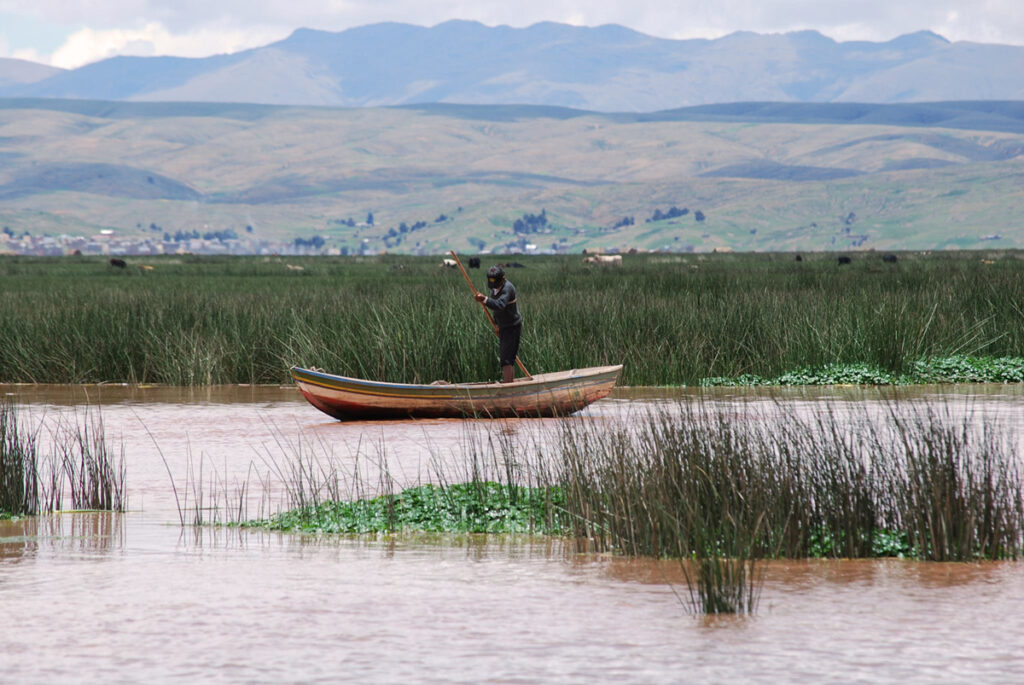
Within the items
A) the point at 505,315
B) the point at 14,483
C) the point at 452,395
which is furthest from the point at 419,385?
the point at 14,483

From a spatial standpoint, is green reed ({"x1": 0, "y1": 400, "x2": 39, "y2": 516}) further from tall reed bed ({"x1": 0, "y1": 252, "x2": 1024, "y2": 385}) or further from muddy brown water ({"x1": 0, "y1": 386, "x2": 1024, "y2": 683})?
tall reed bed ({"x1": 0, "y1": 252, "x2": 1024, "y2": 385})

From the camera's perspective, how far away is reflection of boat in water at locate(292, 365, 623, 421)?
1702 centimetres

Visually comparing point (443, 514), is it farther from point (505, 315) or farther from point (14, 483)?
point (505, 315)

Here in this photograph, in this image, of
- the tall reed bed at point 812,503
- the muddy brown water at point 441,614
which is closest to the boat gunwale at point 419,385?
the muddy brown water at point 441,614

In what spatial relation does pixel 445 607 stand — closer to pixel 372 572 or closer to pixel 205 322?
pixel 372 572

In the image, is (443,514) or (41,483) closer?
(443,514)

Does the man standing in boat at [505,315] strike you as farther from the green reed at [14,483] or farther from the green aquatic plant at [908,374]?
the green reed at [14,483]

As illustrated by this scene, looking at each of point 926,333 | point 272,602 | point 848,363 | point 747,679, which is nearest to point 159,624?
point 272,602

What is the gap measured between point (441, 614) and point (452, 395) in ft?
30.8

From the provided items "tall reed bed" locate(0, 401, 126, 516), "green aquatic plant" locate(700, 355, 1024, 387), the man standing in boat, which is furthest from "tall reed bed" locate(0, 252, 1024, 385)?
"tall reed bed" locate(0, 401, 126, 516)

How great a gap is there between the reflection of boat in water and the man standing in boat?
51cm

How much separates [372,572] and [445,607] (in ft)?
3.62

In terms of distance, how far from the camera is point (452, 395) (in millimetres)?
17109

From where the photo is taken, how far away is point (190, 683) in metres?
6.50
